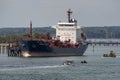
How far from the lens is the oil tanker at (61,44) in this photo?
6521 inches

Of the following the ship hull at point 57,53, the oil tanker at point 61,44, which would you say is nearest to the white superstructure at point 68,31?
the oil tanker at point 61,44

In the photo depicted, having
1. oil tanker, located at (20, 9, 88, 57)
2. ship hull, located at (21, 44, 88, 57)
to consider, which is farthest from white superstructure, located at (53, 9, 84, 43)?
ship hull, located at (21, 44, 88, 57)

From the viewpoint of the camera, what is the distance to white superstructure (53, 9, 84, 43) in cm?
18050

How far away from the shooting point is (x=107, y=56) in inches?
6683

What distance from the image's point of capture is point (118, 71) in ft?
352

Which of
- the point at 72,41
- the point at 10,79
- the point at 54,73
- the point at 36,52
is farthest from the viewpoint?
the point at 72,41

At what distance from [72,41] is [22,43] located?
47.8ft

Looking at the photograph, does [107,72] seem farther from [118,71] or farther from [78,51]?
[78,51]

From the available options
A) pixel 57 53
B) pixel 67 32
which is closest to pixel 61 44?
pixel 57 53

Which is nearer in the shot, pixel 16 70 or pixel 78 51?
pixel 16 70

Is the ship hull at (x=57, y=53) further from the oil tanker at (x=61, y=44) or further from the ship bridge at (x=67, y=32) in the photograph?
the ship bridge at (x=67, y=32)

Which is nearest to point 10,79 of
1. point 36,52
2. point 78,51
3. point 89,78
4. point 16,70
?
point 89,78

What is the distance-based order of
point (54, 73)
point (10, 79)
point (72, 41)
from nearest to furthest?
point (10, 79)
point (54, 73)
point (72, 41)

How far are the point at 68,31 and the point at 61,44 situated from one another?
11593 millimetres
